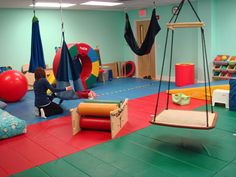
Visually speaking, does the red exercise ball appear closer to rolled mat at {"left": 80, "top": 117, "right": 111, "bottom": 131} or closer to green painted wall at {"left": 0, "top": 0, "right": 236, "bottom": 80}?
green painted wall at {"left": 0, "top": 0, "right": 236, "bottom": 80}

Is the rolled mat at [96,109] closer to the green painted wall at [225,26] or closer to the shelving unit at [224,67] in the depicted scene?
the shelving unit at [224,67]

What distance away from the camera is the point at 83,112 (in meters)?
4.70

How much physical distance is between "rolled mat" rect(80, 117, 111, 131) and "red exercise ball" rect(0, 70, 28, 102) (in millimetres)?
3196

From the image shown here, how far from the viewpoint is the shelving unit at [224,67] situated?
768 cm

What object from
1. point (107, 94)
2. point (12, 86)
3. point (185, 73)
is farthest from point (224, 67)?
point (12, 86)

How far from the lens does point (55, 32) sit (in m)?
9.46

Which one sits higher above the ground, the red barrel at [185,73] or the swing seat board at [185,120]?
the red barrel at [185,73]

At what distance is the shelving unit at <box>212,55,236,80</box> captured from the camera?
7.68m

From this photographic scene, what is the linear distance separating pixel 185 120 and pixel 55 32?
7.06m

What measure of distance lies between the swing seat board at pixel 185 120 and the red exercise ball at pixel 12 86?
15.4ft

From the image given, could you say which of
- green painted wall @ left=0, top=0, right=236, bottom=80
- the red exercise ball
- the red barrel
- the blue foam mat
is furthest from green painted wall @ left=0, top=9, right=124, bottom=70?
the red barrel

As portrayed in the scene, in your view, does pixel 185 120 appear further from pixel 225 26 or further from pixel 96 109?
pixel 225 26

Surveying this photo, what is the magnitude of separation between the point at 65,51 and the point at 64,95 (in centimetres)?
94

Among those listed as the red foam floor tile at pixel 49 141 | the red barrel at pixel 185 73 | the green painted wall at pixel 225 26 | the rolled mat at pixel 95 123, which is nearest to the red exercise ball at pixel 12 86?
the red foam floor tile at pixel 49 141
